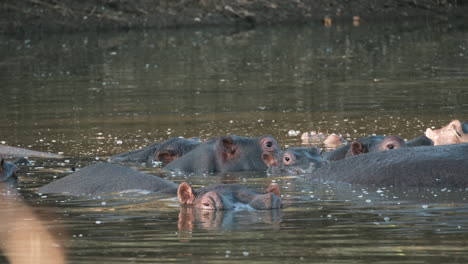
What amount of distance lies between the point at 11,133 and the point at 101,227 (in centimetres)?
735

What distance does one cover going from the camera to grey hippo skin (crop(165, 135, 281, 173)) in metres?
11.7

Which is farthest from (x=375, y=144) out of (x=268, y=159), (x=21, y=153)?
(x=21, y=153)

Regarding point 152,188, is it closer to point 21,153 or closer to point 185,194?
point 185,194

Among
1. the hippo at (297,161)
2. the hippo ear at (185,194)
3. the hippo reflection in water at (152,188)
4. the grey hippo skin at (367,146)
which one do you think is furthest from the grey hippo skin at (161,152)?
the hippo ear at (185,194)

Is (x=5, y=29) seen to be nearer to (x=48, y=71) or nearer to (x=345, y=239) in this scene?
(x=48, y=71)

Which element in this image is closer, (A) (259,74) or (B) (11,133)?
(B) (11,133)

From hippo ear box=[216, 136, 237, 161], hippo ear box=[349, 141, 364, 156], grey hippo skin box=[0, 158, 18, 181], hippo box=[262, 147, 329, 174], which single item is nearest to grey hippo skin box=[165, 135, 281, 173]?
hippo ear box=[216, 136, 237, 161]

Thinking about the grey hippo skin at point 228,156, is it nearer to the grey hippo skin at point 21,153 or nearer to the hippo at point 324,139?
the hippo at point 324,139

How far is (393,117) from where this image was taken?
15391 millimetres

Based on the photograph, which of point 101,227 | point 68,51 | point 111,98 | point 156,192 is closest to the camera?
point 101,227

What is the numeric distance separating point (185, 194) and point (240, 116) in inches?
285

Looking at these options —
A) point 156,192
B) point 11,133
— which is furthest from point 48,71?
point 156,192

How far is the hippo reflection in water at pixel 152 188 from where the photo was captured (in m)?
8.73

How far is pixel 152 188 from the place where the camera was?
9945mm
